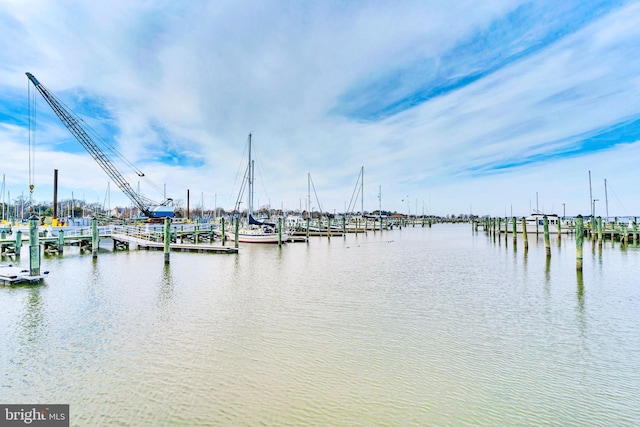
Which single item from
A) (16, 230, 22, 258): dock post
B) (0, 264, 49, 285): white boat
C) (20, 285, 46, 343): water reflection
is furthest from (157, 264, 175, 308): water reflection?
(16, 230, 22, 258): dock post

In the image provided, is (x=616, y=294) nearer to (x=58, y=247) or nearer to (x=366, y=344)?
(x=366, y=344)

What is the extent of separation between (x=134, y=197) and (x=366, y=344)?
69.4 m

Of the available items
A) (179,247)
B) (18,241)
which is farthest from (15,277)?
(179,247)

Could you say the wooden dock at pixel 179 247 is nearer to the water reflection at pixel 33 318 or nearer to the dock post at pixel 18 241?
the dock post at pixel 18 241

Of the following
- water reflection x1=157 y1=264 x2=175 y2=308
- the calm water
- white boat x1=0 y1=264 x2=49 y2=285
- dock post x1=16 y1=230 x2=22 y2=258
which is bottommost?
the calm water

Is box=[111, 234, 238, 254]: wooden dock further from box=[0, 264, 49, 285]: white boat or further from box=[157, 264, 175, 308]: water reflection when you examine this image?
box=[0, 264, 49, 285]: white boat

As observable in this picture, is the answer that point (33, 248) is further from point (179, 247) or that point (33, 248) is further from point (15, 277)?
point (179, 247)

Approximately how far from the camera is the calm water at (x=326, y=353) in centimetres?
637

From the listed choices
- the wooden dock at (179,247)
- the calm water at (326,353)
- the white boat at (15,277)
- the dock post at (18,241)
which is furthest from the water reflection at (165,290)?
the dock post at (18,241)

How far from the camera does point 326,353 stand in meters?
8.99

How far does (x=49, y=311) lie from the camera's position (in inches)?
501

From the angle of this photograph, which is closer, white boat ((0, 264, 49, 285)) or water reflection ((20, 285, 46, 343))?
water reflection ((20, 285, 46, 343))

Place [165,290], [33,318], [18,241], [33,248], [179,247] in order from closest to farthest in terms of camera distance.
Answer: [33,318], [165,290], [33,248], [18,241], [179,247]

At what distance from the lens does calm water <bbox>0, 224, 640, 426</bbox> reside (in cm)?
637
